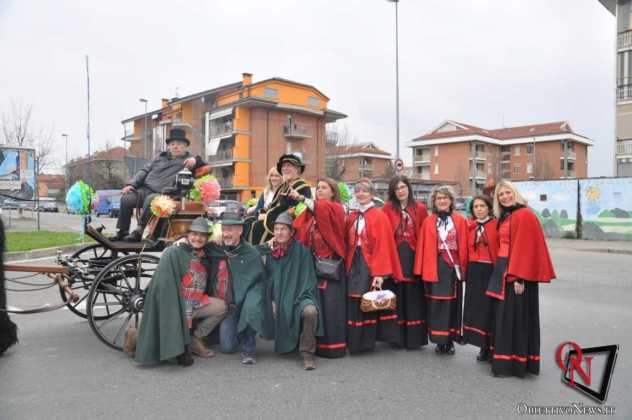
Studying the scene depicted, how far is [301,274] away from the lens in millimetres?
4945

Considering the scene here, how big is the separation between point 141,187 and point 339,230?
2.50 meters

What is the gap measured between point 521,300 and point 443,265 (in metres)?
0.84

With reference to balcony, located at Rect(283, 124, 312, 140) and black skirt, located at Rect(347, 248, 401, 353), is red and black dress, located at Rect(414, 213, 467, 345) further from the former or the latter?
balcony, located at Rect(283, 124, 312, 140)

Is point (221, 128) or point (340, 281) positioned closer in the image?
point (340, 281)

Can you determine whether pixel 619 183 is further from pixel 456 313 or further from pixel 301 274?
pixel 301 274

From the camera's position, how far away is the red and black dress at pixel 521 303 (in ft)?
14.2

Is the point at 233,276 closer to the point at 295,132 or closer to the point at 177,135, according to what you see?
the point at 177,135

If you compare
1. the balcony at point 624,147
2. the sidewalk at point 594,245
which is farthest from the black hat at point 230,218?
the balcony at point 624,147

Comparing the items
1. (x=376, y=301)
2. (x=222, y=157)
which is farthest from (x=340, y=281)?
(x=222, y=157)

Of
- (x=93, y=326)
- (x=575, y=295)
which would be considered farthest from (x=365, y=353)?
(x=575, y=295)

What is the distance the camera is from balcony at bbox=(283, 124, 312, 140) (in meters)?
45.3

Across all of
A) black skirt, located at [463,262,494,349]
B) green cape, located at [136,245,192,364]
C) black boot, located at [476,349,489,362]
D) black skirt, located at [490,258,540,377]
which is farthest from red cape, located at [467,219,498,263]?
green cape, located at [136,245,192,364]

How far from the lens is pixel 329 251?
501 cm

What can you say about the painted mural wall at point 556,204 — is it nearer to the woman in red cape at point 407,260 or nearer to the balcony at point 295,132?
the woman in red cape at point 407,260
